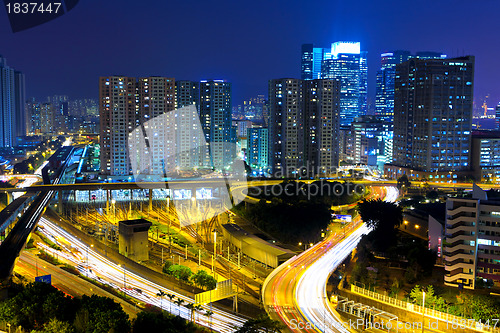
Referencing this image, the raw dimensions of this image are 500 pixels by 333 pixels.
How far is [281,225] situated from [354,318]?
5.35 meters

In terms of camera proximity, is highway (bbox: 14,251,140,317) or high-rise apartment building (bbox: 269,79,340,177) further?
high-rise apartment building (bbox: 269,79,340,177)

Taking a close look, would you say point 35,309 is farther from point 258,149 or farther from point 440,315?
point 258,149

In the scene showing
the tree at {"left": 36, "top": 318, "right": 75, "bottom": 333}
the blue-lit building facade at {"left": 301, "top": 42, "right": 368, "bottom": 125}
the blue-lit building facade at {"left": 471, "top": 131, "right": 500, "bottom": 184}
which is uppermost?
the blue-lit building facade at {"left": 301, "top": 42, "right": 368, "bottom": 125}

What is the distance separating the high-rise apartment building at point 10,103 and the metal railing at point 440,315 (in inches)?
1196

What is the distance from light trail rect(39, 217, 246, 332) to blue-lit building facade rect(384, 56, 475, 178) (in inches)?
591

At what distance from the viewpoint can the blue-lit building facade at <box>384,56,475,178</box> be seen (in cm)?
2059

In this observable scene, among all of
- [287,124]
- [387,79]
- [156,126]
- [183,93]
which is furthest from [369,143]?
[387,79]

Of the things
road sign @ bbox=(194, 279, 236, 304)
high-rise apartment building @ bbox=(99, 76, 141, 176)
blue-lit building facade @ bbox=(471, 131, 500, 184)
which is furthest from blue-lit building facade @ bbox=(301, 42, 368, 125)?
road sign @ bbox=(194, 279, 236, 304)

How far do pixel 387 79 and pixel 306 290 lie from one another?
122 feet

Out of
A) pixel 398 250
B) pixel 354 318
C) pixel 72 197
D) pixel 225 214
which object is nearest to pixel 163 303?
pixel 354 318

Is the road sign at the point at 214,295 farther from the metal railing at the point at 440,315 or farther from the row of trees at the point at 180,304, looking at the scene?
the metal railing at the point at 440,315

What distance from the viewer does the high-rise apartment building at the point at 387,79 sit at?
40.6 m

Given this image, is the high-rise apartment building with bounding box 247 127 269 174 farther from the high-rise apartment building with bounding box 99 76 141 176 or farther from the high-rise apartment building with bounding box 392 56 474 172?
the high-rise apartment building with bounding box 392 56 474 172

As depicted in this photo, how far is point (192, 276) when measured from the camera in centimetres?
935
